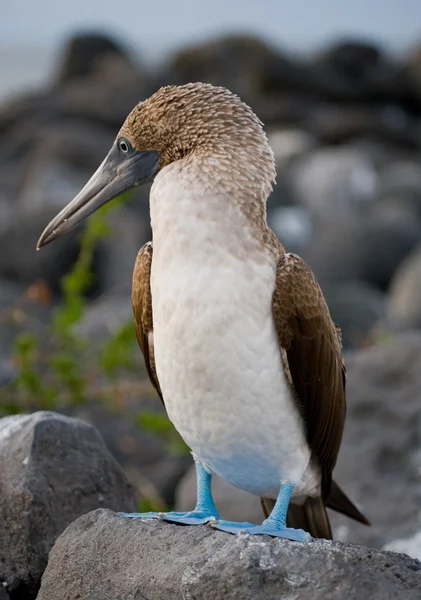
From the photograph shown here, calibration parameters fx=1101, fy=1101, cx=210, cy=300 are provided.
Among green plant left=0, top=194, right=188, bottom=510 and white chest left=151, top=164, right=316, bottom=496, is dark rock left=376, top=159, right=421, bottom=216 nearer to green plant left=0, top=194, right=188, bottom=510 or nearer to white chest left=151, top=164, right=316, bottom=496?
green plant left=0, top=194, right=188, bottom=510

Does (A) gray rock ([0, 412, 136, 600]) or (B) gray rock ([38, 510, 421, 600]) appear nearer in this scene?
(B) gray rock ([38, 510, 421, 600])

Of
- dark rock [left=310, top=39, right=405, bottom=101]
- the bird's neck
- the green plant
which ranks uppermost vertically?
the bird's neck

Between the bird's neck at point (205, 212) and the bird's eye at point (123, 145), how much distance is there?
279 millimetres

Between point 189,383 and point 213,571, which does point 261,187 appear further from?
point 213,571

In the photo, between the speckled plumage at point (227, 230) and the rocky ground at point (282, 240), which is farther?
the rocky ground at point (282, 240)

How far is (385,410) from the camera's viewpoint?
6.25 metres

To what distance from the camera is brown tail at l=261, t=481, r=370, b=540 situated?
4.70 meters

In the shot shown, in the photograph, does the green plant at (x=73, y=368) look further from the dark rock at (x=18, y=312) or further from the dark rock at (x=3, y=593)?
the dark rock at (x=3, y=593)

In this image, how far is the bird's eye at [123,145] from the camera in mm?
4242

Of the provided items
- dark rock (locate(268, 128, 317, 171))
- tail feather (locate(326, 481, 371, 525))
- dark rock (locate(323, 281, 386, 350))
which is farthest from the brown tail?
dark rock (locate(268, 128, 317, 171))

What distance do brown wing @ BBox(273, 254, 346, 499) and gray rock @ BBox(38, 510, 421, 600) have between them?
710 millimetres

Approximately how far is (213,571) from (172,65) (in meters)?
23.6

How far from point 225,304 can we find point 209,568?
0.97 meters

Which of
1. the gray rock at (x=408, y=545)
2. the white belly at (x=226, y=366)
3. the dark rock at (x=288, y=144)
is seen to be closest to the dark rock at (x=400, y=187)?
the dark rock at (x=288, y=144)
